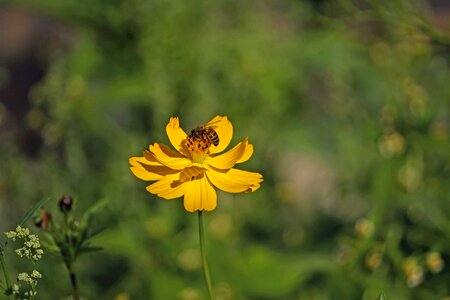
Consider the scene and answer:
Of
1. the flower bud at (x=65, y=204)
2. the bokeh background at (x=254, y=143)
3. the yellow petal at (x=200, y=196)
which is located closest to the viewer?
the yellow petal at (x=200, y=196)

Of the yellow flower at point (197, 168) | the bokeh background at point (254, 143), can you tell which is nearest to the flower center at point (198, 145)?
the yellow flower at point (197, 168)

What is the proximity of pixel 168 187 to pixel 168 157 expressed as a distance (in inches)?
2.6

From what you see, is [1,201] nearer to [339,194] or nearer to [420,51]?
[339,194]

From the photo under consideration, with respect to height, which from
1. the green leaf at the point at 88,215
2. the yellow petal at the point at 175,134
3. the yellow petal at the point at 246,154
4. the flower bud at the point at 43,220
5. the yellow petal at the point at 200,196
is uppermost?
the yellow petal at the point at 175,134

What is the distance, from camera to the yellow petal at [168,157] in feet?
3.21

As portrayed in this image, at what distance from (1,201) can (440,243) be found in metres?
1.05

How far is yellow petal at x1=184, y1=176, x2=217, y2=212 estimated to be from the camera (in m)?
0.91

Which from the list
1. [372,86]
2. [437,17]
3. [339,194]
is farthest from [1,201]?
[437,17]

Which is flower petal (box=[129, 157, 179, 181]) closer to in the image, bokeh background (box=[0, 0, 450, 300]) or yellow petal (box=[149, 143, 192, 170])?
yellow petal (box=[149, 143, 192, 170])

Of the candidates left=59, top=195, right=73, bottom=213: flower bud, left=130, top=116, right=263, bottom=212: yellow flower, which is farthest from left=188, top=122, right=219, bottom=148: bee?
left=59, top=195, right=73, bottom=213: flower bud

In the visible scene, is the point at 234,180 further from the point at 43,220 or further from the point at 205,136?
the point at 43,220

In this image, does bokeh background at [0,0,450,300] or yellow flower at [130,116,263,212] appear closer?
yellow flower at [130,116,263,212]

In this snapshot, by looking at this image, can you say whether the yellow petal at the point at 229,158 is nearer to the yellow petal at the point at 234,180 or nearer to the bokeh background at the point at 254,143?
the yellow petal at the point at 234,180

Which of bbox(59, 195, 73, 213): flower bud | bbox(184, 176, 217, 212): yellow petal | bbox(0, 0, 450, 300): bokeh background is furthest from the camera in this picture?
bbox(0, 0, 450, 300): bokeh background
